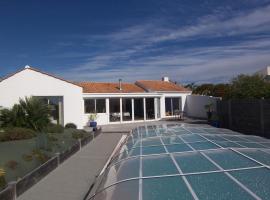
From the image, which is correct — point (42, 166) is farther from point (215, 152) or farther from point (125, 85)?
point (125, 85)

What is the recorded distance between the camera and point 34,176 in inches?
483

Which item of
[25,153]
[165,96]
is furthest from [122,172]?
[165,96]

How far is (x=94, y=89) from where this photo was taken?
3544 centimetres

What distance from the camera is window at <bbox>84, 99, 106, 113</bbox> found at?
112 ft

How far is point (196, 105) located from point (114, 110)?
8.95 metres

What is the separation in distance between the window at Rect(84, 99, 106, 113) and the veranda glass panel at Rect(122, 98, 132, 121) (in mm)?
2377

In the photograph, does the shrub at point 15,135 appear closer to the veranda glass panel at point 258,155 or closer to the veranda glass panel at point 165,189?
the veranda glass panel at point 258,155

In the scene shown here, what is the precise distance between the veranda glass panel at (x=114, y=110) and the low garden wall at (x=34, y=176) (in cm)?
1583

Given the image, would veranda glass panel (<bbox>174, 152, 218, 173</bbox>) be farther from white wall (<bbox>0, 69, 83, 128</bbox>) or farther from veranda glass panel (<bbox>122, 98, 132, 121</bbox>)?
veranda glass panel (<bbox>122, 98, 132, 121</bbox>)

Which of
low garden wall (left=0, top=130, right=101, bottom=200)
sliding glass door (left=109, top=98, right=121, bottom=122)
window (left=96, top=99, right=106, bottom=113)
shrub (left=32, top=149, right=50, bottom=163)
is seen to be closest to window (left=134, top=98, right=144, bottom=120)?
sliding glass door (left=109, top=98, right=121, bottom=122)

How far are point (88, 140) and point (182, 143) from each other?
13082 millimetres

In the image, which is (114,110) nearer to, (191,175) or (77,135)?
(77,135)

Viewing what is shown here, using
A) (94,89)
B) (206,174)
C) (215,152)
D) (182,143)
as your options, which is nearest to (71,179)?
(182,143)

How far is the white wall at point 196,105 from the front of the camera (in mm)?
36950
